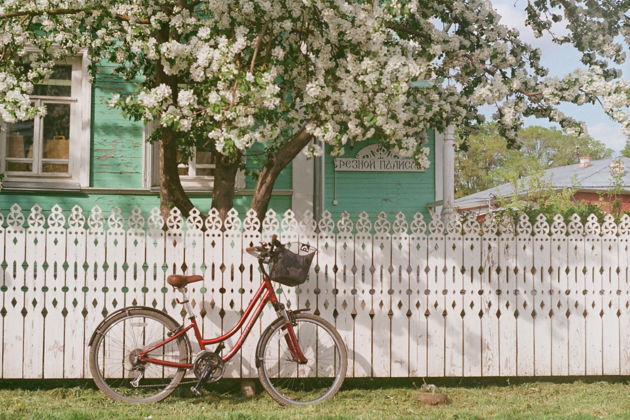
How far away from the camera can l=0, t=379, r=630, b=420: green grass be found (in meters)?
5.85

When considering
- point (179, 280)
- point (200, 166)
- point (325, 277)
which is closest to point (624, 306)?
point (325, 277)

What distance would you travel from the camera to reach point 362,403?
6.45 meters

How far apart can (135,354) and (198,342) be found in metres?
0.53

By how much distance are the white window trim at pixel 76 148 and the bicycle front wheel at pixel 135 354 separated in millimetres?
4525

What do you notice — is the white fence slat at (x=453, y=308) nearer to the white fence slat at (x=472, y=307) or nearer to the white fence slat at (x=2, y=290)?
the white fence slat at (x=472, y=307)

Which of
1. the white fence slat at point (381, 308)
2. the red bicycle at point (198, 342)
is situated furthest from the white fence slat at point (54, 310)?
the white fence slat at point (381, 308)

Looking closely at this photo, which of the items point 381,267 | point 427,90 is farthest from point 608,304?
point 427,90

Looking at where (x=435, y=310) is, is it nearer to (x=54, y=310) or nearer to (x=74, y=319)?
(x=74, y=319)

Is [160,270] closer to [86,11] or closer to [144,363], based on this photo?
[144,363]

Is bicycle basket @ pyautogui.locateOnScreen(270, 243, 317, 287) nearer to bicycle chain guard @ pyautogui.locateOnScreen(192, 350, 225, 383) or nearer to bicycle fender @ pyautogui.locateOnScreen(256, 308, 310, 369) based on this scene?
bicycle fender @ pyautogui.locateOnScreen(256, 308, 310, 369)

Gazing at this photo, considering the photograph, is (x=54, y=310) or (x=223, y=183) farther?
(x=223, y=183)

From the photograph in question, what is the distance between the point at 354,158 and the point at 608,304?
4.99 m

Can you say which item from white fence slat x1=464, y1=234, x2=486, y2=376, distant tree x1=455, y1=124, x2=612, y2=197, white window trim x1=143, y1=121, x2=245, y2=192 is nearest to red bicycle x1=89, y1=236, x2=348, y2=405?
white fence slat x1=464, y1=234, x2=486, y2=376

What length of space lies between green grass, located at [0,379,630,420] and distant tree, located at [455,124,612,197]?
4054cm
